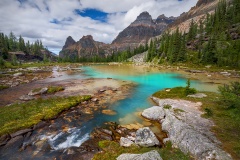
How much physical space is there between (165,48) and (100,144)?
118037 millimetres

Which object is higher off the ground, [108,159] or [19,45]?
[19,45]

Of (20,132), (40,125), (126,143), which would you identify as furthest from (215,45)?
(20,132)

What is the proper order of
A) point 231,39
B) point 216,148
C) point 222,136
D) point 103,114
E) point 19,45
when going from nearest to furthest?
point 216,148, point 222,136, point 103,114, point 231,39, point 19,45

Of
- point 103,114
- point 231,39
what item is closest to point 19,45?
point 103,114

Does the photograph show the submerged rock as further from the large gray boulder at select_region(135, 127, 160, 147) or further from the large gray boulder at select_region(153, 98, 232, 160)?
the large gray boulder at select_region(135, 127, 160, 147)

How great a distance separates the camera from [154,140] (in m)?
13.6

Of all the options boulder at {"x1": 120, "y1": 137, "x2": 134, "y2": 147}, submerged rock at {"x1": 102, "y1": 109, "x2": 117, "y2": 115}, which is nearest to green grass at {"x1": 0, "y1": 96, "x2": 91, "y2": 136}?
submerged rock at {"x1": 102, "y1": 109, "x2": 117, "y2": 115}

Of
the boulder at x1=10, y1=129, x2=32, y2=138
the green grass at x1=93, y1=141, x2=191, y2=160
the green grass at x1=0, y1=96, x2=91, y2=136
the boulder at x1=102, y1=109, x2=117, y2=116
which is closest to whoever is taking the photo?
Answer: the green grass at x1=93, y1=141, x2=191, y2=160

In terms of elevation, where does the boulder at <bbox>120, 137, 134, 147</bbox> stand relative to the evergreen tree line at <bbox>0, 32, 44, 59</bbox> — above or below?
below

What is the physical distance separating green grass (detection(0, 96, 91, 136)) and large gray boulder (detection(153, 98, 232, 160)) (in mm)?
15716

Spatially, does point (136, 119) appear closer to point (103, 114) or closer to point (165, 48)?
point (103, 114)

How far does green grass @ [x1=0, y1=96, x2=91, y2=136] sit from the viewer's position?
55.4 feet

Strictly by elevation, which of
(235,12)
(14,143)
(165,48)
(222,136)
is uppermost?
(235,12)

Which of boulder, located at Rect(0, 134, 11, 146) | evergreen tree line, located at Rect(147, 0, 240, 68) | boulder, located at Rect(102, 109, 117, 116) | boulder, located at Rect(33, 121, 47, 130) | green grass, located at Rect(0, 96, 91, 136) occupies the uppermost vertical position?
evergreen tree line, located at Rect(147, 0, 240, 68)
